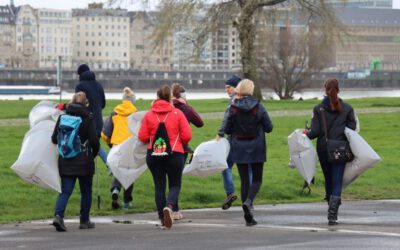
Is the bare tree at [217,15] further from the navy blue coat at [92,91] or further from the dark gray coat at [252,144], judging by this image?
the dark gray coat at [252,144]

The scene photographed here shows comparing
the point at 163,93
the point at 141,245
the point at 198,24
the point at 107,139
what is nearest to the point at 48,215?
the point at 107,139

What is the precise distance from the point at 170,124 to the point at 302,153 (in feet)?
7.82

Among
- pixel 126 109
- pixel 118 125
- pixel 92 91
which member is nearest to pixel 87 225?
pixel 118 125

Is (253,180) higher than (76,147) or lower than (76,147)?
lower

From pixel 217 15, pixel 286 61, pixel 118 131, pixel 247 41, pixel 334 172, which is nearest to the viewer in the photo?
pixel 334 172

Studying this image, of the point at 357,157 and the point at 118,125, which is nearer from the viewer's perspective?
the point at 357,157

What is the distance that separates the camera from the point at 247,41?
5531 centimetres

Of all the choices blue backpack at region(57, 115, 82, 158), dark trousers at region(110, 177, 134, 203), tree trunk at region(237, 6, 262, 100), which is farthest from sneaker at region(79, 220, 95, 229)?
tree trunk at region(237, 6, 262, 100)

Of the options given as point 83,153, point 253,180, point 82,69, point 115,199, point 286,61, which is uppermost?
point 82,69

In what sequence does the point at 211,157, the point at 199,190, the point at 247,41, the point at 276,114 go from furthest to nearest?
the point at 247,41, the point at 276,114, the point at 199,190, the point at 211,157

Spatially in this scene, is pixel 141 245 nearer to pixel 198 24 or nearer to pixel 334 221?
pixel 334 221

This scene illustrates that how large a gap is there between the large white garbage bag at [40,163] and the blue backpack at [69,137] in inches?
11.5

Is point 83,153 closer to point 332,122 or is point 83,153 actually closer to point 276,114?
point 332,122

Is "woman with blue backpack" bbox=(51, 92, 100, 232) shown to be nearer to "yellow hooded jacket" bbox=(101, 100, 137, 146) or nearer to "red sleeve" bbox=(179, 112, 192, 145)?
"red sleeve" bbox=(179, 112, 192, 145)
